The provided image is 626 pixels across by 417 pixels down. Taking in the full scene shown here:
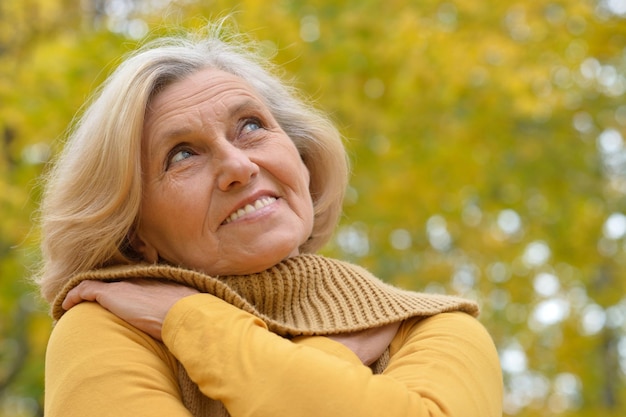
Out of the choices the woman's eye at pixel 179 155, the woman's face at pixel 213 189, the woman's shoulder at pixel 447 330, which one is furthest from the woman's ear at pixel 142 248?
the woman's shoulder at pixel 447 330

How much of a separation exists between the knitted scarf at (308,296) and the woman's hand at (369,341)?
22 millimetres

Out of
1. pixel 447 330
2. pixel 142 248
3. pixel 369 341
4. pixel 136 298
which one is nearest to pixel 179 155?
pixel 142 248

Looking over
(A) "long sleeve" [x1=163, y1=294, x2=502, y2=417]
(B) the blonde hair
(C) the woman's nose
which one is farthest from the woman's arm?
(C) the woman's nose

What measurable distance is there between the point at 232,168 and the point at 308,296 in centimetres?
37

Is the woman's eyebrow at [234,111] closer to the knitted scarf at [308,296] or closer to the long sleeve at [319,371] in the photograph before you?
the knitted scarf at [308,296]

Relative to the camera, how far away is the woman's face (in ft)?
7.22

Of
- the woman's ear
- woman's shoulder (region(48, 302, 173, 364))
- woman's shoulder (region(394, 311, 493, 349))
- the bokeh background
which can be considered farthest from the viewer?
the bokeh background

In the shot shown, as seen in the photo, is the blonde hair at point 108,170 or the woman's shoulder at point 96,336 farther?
the blonde hair at point 108,170

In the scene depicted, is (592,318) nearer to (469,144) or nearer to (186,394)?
(469,144)

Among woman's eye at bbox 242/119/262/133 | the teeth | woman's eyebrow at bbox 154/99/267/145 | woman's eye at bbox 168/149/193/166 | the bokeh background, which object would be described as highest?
woman's eyebrow at bbox 154/99/267/145

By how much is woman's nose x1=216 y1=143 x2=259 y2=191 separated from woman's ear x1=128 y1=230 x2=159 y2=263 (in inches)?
11.1

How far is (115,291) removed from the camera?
211 cm

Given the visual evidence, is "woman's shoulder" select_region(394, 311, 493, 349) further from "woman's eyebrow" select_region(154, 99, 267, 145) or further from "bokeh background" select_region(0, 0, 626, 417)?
"bokeh background" select_region(0, 0, 626, 417)

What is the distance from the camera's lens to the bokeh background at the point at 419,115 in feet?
18.5
